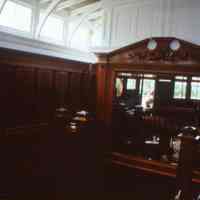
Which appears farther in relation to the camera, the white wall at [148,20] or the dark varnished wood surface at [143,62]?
the white wall at [148,20]

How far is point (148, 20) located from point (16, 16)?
258cm

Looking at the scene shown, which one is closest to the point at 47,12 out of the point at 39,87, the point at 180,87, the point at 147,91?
the point at 39,87

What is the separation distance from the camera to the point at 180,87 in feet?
13.6

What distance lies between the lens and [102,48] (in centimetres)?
493

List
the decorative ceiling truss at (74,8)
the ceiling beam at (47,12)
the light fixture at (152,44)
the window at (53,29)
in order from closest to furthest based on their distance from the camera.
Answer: the light fixture at (152,44) < the ceiling beam at (47,12) < the decorative ceiling truss at (74,8) < the window at (53,29)

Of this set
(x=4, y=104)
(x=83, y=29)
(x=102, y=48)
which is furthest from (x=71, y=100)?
(x=83, y=29)

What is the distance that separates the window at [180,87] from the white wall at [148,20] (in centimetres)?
62

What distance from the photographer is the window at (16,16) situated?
478 centimetres

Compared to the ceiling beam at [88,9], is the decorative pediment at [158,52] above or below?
Result: below

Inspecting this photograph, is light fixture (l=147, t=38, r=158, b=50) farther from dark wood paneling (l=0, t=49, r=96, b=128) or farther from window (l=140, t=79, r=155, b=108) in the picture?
dark wood paneling (l=0, t=49, r=96, b=128)

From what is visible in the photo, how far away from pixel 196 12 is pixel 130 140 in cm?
244

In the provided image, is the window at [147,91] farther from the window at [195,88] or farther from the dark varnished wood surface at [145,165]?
the dark varnished wood surface at [145,165]

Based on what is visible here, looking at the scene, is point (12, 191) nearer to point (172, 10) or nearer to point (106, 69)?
point (106, 69)

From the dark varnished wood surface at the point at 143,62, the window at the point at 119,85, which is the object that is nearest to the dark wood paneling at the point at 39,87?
the dark varnished wood surface at the point at 143,62
